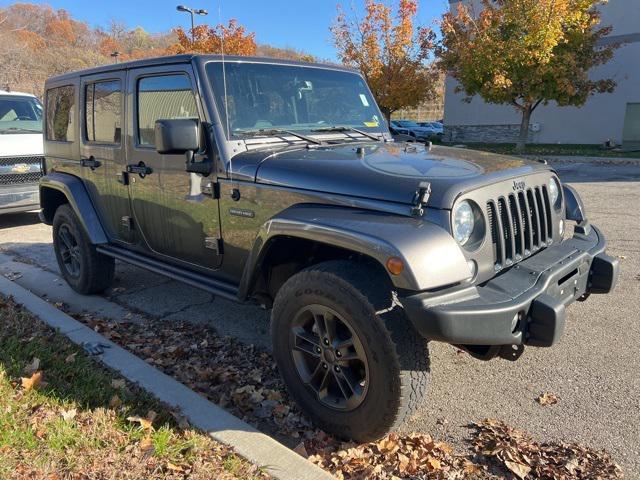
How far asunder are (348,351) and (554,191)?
5.87 feet

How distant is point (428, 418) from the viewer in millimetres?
2965

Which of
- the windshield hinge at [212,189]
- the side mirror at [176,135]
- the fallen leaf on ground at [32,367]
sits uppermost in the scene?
the side mirror at [176,135]

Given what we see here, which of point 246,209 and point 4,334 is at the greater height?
point 246,209

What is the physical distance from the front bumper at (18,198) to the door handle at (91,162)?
391 cm

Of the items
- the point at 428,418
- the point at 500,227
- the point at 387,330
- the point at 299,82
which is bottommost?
the point at 428,418

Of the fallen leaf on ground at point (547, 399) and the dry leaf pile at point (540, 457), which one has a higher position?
the fallen leaf on ground at point (547, 399)

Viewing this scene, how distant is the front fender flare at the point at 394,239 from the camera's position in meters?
2.24

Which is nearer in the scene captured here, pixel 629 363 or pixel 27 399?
pixel 27 399

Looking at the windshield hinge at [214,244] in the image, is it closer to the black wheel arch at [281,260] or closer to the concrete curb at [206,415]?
the black wheel arch at [281,260]

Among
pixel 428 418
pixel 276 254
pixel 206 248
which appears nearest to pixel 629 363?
pixel 428 418

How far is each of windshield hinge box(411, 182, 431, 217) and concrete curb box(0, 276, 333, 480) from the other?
126cm

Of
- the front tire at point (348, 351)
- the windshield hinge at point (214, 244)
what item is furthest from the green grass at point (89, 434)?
the windshield hinge at point (214, 244)

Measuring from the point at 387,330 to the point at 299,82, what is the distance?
2114 millimetres

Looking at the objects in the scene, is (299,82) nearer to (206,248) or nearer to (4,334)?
(206,248)
